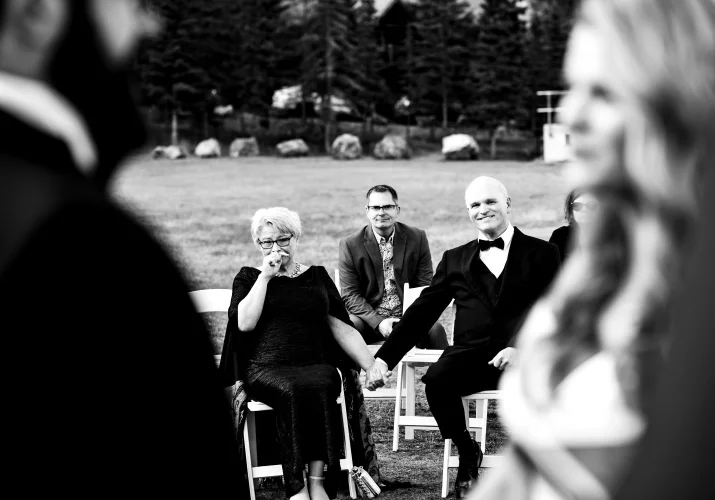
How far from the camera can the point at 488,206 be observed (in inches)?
271

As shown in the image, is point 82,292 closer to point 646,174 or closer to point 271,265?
point 646,174

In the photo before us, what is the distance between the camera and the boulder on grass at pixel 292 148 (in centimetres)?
3375

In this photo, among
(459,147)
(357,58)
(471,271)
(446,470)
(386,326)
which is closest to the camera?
(446,470)

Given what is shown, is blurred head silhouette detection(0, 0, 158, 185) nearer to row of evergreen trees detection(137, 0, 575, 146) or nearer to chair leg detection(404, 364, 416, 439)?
chair leg detection(404, 364, 416, 439)

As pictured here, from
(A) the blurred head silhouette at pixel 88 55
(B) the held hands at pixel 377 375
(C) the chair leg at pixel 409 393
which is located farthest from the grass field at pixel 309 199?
(A) the blurred head silhouette at pixel 88 55

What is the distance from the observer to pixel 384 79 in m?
35.6

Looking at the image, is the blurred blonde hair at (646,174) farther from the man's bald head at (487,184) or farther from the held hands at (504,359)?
the man's bald head at (487,184)

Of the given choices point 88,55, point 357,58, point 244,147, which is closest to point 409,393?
point 88,55

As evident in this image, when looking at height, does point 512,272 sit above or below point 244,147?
below

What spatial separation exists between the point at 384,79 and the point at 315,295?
Answer: 97.4 feet

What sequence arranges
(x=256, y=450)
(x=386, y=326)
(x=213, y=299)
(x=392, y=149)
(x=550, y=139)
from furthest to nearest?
(x=392, y=149)
(x=550, y=139)
(x=386, y=326)
(x=213, y=299)
(x=256, y=450)

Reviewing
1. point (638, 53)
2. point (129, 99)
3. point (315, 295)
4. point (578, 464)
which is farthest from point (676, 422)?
point (315, 295)

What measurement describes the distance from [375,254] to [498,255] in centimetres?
206

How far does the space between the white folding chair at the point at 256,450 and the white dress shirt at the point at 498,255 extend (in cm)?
120
